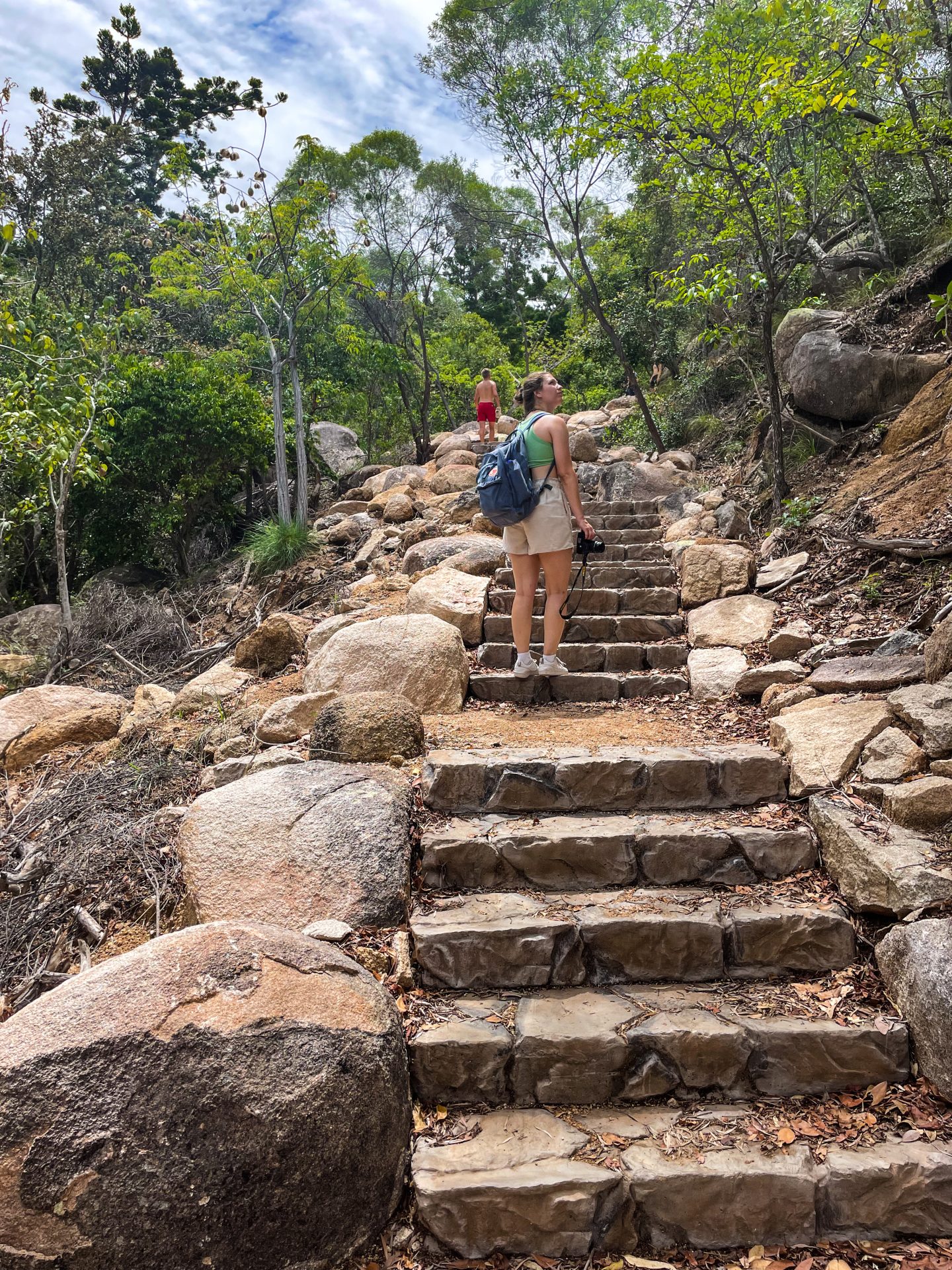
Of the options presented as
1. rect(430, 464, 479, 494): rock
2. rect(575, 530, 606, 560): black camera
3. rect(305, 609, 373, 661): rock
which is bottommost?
rect(305, 609, 373, 661): rock

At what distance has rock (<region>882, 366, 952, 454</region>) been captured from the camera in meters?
5.79

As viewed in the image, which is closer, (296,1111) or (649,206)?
(296,1111)

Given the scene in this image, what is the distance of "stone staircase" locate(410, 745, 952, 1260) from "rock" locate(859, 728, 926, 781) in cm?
37

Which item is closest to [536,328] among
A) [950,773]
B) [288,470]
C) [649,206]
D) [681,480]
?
[649,206]

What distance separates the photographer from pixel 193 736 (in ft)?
15.4

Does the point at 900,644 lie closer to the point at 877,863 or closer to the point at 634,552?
the point at 877,863

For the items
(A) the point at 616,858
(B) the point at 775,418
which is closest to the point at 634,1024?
(A) the point at 616,858

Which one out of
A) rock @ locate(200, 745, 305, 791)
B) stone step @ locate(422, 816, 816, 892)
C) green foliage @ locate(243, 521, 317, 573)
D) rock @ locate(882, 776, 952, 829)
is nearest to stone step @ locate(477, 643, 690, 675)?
rock @ locate(200, 745, 305, 791)

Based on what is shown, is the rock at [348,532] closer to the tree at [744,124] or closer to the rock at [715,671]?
the tree at [744,124]

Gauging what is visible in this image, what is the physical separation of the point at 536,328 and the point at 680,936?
24.7 m

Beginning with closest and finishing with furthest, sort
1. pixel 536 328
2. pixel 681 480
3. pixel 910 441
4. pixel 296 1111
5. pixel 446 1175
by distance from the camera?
pixel 296 1111 < pixel 446 1175 < pixel 910 441 < pixel 681 480 < pixel 536 328

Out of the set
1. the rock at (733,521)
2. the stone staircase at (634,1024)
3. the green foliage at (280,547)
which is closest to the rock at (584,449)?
the green foliage at (280,547)

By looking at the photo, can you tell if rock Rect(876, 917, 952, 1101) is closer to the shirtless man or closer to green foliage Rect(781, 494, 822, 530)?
green foliage Rect(781, 494, 822, 530)

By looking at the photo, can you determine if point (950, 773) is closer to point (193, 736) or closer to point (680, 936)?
point (680, 936)
